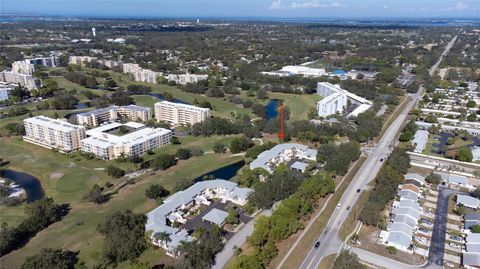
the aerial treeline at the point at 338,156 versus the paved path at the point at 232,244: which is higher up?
the aerial treeline at the point at 338,156

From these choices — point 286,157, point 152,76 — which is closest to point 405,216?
point 286,157

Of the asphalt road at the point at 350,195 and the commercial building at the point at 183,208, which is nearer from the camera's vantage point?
the asphalt road at the point at 350,195

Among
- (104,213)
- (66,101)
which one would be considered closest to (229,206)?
(104,213)

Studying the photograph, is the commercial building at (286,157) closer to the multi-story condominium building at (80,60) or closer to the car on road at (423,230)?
the car on road at (423,230)

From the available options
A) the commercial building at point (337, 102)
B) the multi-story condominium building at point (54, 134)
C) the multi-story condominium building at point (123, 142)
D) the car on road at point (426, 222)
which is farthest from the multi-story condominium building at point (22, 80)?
the car on road at point (426, 222)

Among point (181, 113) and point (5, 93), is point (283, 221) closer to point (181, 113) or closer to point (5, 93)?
point (181, 113)

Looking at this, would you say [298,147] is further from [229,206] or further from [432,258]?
[432,258]
